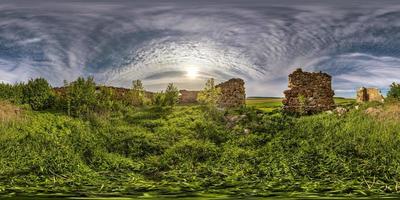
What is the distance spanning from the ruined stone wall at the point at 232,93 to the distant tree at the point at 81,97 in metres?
8.04

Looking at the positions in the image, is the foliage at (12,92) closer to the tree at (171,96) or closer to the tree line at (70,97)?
the tree line at (70,97)

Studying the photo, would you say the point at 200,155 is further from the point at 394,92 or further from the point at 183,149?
the point at 394,92

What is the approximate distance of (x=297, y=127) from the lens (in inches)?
931

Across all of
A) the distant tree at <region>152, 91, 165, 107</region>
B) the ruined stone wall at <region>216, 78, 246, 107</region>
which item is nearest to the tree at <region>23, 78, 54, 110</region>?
the distant tree at <region>152, 91, 165, 107</region>

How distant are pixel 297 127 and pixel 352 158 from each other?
17.6 feet

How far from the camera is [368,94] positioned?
3161 centimetres

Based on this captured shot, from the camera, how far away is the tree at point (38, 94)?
2755cm

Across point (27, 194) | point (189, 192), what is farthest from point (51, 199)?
point (189, 192)

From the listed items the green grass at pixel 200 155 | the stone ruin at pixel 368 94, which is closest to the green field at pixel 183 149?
the green grass at pixel 200 155

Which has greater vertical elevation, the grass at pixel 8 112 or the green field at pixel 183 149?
the grass at pixel 8 112

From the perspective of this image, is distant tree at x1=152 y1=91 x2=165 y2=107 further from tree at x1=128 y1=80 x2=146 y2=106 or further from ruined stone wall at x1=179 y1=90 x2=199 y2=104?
ruined stone wall at x1=179 y1=90 x2=199 y2=104

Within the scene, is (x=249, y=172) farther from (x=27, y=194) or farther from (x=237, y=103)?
(x=237, y=103)

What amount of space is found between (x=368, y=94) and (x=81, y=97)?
54.0ft

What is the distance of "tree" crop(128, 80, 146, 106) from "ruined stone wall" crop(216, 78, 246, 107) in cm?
464
